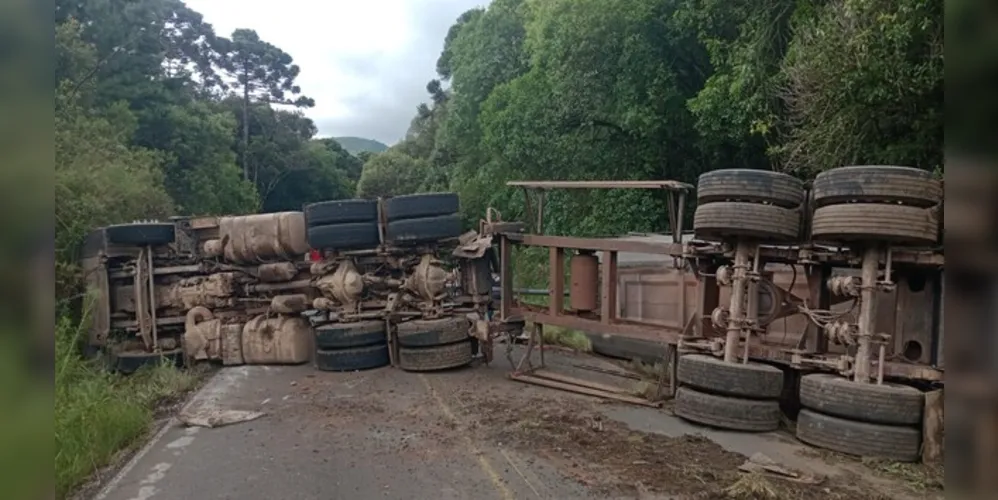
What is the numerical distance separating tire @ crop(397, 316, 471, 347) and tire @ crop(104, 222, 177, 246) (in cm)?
344

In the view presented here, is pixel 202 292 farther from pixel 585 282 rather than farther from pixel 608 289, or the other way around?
pixel 608 289

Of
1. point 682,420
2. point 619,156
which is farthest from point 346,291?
point 619,156

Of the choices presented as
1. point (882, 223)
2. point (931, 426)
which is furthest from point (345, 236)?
point (931, 426)

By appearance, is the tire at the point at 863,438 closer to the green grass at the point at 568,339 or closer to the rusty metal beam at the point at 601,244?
the rusty metal beam at the point at 601,244

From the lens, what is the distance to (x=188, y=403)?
7.33 m

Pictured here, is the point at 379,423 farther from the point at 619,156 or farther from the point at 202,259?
the point at 619,156

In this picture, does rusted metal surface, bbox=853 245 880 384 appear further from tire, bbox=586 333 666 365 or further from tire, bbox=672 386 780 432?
tire, bbox=586 333 666 365

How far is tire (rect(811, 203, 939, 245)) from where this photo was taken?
500 centimetres

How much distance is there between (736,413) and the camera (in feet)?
18.7

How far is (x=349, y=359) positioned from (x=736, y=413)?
4.66 meters

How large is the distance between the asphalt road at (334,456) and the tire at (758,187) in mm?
2570

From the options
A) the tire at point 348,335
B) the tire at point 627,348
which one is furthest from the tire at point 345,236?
the tire at point 627,348
